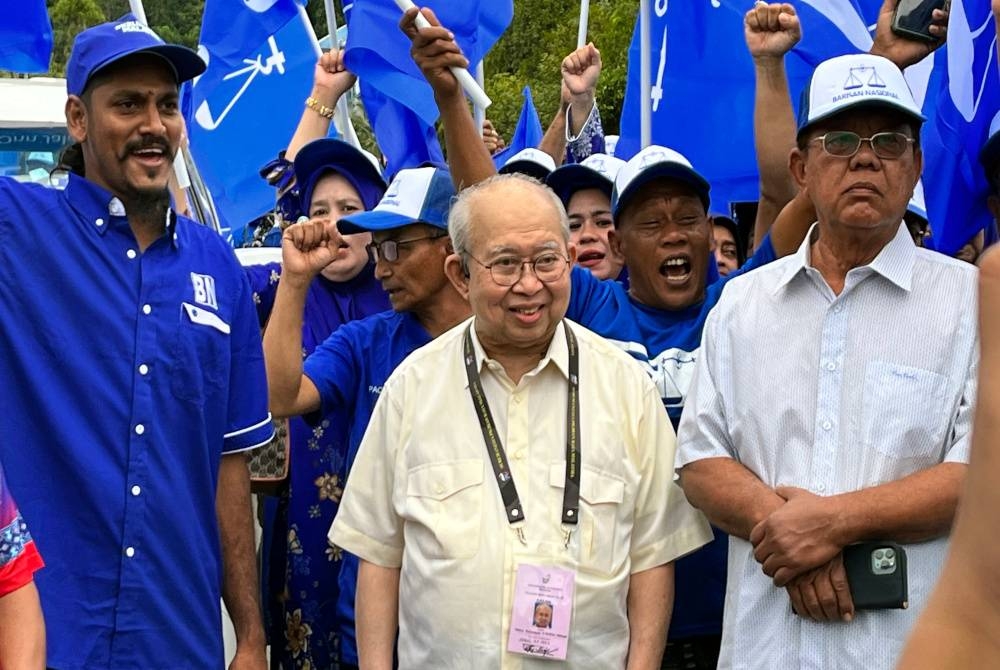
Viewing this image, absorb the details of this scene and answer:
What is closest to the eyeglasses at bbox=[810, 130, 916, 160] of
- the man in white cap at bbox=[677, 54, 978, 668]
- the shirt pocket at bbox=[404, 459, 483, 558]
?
the man in white cap at bbox=[677, 54, 978, 668]

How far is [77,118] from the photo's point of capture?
3926 millimetres

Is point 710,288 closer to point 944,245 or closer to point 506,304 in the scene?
point 506,304

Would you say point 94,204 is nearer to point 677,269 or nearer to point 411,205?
point 411,205

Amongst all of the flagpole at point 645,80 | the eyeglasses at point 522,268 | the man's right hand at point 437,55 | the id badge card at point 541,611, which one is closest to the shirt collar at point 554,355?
the eyeglasses at point 522,268

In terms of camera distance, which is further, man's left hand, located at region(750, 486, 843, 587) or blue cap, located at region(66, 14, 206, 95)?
blue cap, located at region(66, 14, 206, 95)

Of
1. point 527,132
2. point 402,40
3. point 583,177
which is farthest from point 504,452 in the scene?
point 527,132

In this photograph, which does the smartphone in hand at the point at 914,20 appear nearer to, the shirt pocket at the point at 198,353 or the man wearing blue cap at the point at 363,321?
the man wearing blue cap at the point at 363,321

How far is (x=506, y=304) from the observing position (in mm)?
3834

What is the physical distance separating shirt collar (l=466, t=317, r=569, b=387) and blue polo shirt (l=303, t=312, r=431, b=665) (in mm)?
685

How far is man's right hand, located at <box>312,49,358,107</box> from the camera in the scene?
6.64 metres

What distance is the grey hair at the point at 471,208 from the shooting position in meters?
3.97

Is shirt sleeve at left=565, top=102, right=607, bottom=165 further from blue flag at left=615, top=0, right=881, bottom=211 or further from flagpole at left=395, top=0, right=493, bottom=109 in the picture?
flagpole at left=395, top=0, right=493, bottom=109

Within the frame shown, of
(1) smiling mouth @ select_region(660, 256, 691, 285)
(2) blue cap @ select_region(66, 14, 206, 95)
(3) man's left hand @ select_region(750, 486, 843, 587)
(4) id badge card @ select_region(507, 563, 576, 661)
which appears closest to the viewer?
(3) man's left hand @ select_region(750, 486, 843, 587)

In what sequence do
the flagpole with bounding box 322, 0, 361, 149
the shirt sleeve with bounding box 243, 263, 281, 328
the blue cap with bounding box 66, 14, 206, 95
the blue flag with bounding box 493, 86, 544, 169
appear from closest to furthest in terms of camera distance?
1. the blue cap with bounding box 66, 14, 206, 95
2. the shirt sleeve with bounding box 243, 263, 281, 328
3. the flagpole with bounding box 322, 0, 361, 149
4. the blue flag with bounding box 493, 86, 544, 169
